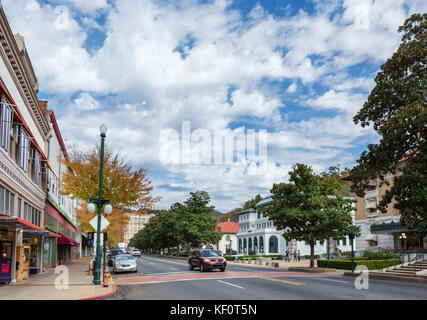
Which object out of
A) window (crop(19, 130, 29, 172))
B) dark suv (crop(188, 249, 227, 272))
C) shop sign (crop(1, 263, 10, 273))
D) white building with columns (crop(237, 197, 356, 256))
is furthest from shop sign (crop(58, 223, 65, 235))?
white building with columns (crop(237, 197, 356, 256))

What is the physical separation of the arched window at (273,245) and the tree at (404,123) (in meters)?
54.6

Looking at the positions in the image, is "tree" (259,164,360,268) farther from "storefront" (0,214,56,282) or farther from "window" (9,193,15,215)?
"window" (9,193,15,215)

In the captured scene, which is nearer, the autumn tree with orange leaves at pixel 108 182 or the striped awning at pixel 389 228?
the autumn tree with orange leaves at pixel 108 182

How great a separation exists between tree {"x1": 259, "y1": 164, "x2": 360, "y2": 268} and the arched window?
46.3 meters

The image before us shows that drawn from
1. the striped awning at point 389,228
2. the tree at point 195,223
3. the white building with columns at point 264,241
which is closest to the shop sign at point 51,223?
the tree at point 195,223

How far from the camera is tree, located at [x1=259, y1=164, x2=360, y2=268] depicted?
3331cm

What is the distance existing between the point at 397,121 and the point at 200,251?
1682 centimetres

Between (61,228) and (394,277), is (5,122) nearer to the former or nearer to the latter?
(394,277)

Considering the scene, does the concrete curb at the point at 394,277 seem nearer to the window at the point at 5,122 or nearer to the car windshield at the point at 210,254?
the car windshield at the point at 210,254

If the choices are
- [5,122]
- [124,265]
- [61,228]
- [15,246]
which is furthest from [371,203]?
[5,122]

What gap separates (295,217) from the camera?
33406 millimetres

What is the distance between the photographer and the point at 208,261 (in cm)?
2964

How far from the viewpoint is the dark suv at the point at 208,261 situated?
29.6 m
